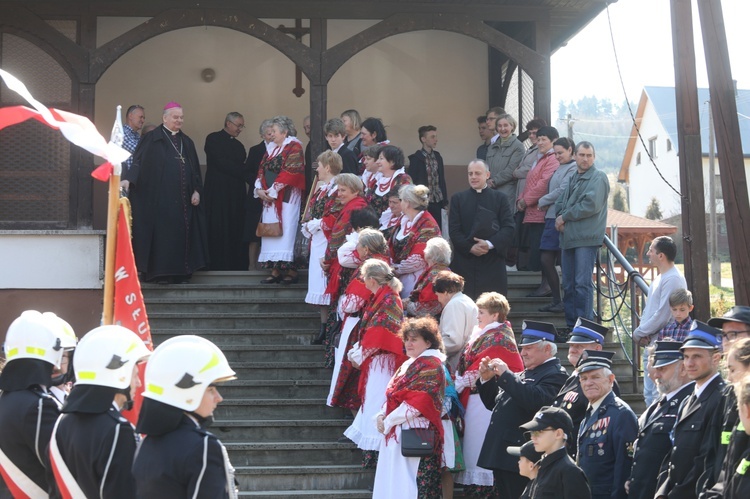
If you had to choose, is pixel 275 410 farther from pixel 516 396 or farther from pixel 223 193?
pixel 223 193

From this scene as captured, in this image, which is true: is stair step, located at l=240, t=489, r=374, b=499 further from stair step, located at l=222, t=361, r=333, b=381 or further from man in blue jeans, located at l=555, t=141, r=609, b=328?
man in blue jeans, located at l=555, t=141, r=609, b=328

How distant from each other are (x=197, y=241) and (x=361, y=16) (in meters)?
3.16

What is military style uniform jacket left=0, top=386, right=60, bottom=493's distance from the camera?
5461 mm

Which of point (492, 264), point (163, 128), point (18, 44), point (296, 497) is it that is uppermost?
point (18, 44)

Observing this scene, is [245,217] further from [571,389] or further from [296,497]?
[571,389]

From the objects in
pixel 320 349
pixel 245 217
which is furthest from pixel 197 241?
pixel 320 349

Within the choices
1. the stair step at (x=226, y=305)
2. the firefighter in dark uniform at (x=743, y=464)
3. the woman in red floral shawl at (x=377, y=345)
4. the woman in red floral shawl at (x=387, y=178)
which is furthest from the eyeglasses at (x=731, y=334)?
the stair step at (x=226, y=305)

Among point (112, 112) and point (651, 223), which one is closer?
point (112, 112)

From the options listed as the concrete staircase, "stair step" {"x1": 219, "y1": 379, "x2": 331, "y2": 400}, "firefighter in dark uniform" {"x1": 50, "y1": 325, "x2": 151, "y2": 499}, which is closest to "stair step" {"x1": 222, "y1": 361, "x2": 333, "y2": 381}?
the concrete staircase

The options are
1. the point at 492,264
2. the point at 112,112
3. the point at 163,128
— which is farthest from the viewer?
the point at 112,112

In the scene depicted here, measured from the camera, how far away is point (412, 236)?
9.49 m

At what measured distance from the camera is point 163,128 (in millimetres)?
11773

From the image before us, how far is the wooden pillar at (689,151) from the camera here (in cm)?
932

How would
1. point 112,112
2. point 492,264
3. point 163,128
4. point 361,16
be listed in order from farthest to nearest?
point 112,112
point 361,16
point 163,128
point 492,264
